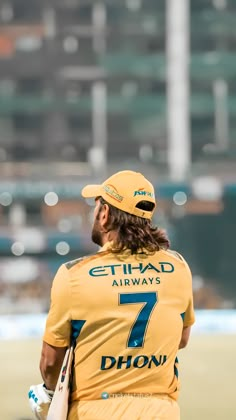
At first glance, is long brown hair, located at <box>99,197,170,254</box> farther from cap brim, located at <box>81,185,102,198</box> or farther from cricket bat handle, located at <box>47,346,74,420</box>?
cricket bat handle, located at <box>47,346,74,420</box>

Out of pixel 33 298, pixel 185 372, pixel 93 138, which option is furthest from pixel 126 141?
pixel 185 372

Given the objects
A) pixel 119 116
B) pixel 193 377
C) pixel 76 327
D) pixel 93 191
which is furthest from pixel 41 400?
pixel 119 116

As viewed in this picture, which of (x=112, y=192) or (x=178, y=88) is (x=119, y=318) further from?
(x=178, y=88)

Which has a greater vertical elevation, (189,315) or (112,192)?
(112,192)

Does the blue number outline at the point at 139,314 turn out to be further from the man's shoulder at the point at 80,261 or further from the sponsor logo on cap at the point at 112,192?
the sponsor logo on cap at the point at 112,192

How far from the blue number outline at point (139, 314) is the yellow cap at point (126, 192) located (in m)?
0.21

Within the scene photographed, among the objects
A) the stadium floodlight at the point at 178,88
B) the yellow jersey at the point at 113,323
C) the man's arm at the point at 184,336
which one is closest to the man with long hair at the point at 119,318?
the yellow jersey at the point at 113,323

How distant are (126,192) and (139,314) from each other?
0.32 meters

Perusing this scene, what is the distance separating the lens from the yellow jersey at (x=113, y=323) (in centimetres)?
251

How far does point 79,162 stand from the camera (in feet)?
44.2

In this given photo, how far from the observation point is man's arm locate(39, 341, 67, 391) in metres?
2.56

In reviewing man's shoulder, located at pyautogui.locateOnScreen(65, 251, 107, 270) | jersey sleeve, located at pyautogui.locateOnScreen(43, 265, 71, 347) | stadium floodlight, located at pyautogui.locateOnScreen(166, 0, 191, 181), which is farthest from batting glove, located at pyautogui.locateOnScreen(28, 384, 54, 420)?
stadium floodlight, located at pyautogui.locateOnScreen(166, 0, 191, 181)

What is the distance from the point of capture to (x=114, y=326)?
2539 mm

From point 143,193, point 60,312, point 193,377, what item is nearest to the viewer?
point 60,312
